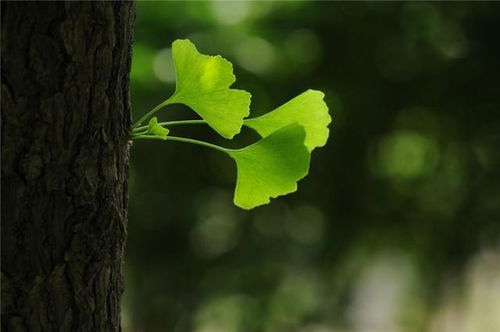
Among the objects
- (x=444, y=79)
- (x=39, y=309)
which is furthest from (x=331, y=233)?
(x=39, y=309)

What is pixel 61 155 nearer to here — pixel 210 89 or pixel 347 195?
pixel 210 89

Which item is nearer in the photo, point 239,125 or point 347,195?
point 239,125

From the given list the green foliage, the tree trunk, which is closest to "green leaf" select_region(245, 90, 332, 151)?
the green foliage

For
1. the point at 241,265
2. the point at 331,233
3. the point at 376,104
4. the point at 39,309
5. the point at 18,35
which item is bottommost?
the point at 39,309

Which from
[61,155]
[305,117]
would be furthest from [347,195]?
[61,155]

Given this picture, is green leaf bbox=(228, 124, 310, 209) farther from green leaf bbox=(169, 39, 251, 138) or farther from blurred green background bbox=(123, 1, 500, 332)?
blurred green background bbox=(123, 1, 500, 332)

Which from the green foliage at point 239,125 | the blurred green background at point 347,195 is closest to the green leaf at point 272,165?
the green foliage at point 239,125

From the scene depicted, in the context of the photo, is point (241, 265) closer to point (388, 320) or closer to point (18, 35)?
point (388, 320)
